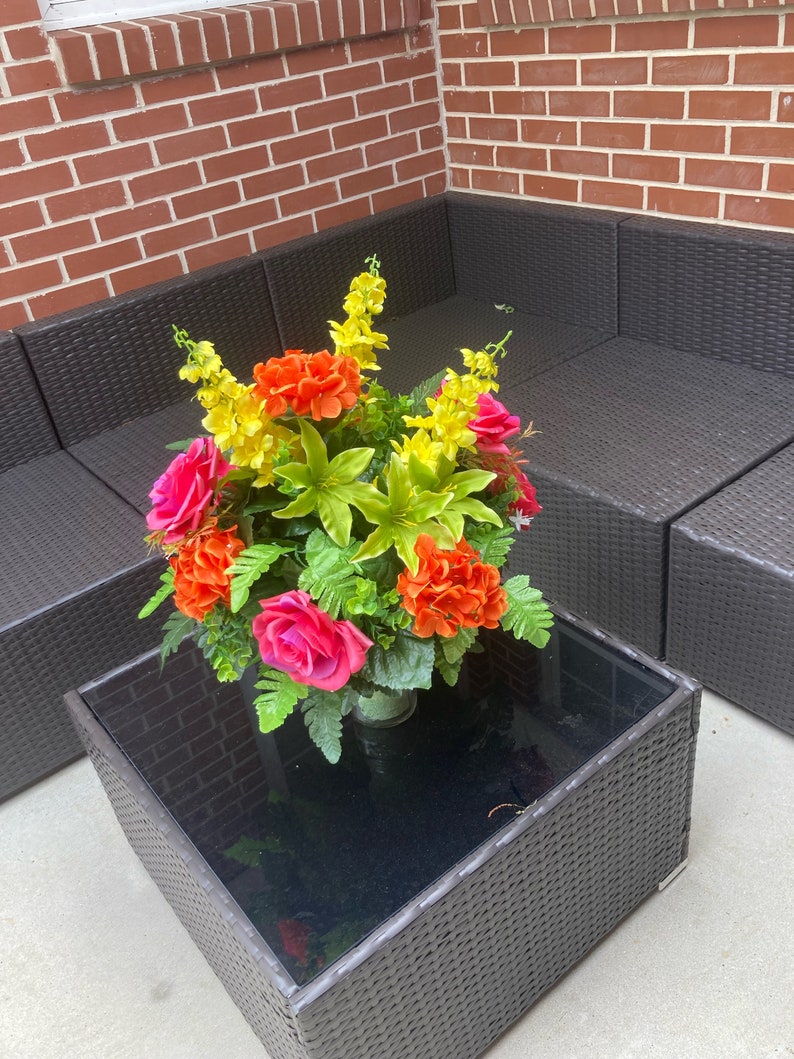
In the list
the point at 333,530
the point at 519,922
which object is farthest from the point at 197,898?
the point at 333,530

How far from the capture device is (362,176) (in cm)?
290

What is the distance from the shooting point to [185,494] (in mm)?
1064

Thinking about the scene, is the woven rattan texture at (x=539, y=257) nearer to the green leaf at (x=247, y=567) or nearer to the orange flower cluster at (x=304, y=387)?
the orange flower cluster at (x=304, y=387)

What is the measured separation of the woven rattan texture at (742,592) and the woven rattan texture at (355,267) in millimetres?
1401

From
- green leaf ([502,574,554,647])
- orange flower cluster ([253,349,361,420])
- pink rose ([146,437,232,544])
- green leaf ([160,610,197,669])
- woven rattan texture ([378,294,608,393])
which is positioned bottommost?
woven rattan texture ([378,294,608,393])

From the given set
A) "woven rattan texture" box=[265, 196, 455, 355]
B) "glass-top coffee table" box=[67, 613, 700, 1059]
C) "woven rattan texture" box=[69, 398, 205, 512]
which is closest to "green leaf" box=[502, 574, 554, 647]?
"glass-top coffee table" box=[67, 613, 700, 1059]

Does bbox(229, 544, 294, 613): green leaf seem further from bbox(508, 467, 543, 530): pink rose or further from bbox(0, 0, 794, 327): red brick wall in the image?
bbox(0, 0, 794, 327): red brick wall

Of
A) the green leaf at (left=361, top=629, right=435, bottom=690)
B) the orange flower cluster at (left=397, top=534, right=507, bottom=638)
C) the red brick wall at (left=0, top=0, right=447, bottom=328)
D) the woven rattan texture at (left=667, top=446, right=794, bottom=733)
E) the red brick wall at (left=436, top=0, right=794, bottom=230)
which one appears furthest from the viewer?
the red brick wall at (left=0, top=0, right=447, bottom=328)

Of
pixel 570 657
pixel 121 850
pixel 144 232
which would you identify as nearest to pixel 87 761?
pixel 121 850

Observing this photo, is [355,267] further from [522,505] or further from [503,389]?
[522,505]

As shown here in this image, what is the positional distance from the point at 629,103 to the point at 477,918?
2.13m

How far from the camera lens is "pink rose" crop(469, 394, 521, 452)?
1.17 meters

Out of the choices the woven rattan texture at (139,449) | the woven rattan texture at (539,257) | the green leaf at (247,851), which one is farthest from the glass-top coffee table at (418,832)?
the woven rattan texture at (539,257)

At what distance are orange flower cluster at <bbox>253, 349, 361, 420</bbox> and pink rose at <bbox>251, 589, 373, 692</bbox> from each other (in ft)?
0.71
